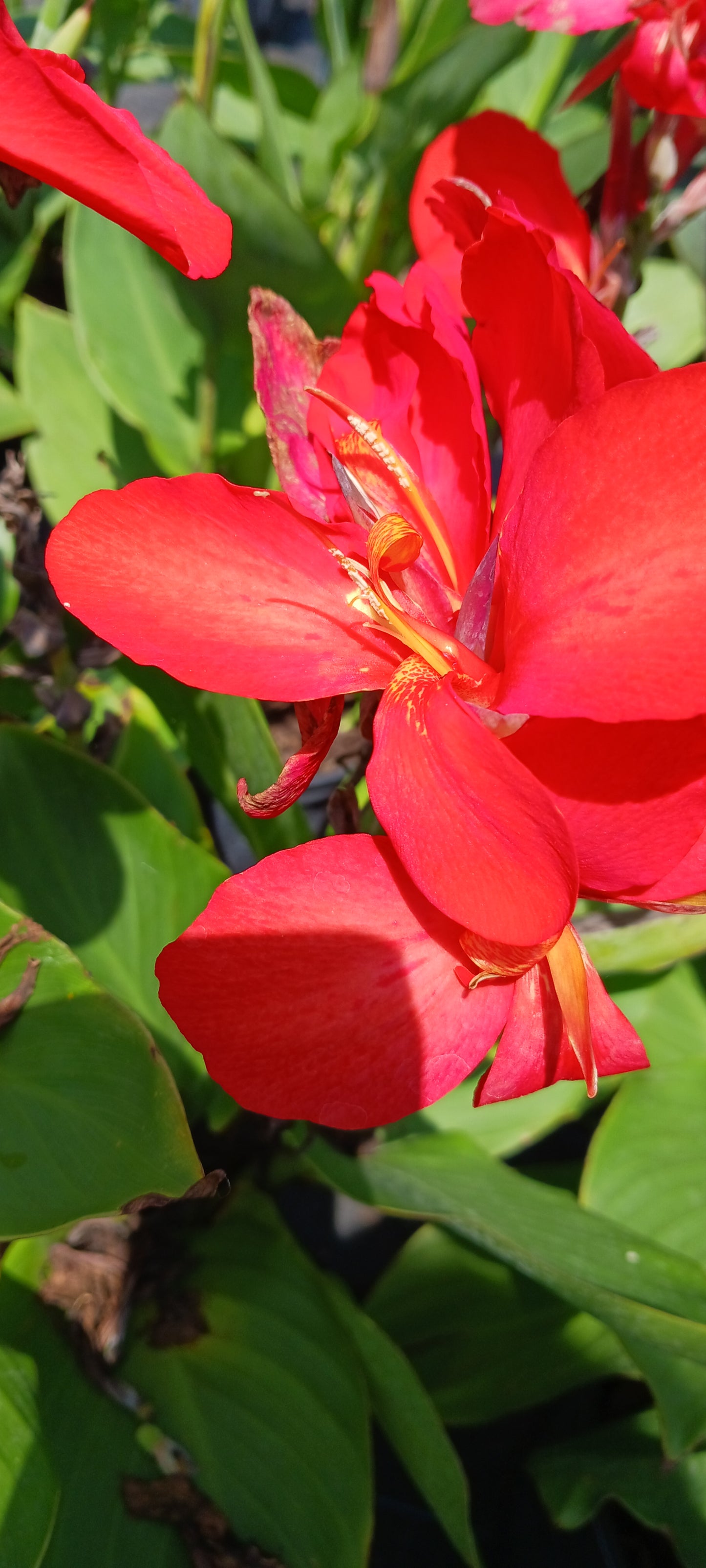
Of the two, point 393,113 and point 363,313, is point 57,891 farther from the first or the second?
point 393,113

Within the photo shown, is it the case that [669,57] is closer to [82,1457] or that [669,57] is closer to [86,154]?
[86,154]

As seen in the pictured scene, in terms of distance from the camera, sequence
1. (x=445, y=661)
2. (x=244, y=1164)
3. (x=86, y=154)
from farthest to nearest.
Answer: (x=244, y=1164)
(x=445, y=661)
(x=86, y=154)

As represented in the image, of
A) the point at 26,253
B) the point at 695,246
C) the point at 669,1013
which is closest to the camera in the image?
the point at 669,1013

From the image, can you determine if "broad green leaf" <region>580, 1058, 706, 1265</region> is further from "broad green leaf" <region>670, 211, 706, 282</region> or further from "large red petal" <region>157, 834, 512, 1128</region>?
"broad green leaf" <region>670, 211, 706, 282</region>

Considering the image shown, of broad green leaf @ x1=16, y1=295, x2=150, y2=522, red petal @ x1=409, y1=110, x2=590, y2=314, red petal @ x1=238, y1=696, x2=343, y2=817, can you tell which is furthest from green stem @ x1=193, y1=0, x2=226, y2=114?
red petal @ x1=238, y1=696, x2=343, y2=817

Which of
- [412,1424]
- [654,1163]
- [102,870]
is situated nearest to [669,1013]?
[654,1163]

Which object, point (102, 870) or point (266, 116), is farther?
point (266, 116)
